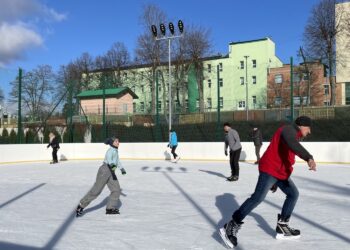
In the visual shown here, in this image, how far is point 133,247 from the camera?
177 inches

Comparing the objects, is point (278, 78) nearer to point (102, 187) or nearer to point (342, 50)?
point (342, 50)

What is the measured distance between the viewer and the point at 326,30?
114ft

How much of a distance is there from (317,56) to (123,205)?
30845mm

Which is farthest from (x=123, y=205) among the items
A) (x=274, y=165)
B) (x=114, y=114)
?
(x=114, y=114)

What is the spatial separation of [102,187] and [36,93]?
53.8 ft

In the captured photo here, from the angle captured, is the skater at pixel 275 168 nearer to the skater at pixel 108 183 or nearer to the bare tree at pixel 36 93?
the skater at pixel 108 183

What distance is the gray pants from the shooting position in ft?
20.5

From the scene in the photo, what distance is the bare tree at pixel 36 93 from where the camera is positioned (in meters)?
19.4

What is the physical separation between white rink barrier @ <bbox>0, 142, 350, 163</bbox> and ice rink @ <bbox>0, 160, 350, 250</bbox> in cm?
644

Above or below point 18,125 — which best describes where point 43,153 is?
below

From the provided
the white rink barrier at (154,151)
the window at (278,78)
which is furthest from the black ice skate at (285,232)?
the window at (278,78)

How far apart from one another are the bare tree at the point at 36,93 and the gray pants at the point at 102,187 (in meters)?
14.1

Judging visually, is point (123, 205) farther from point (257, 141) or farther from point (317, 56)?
point (317, 56)

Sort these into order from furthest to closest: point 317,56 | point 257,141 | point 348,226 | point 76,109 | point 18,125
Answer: point 317,56
point 76,109
point 18,125
point 257,141
point 348,226
